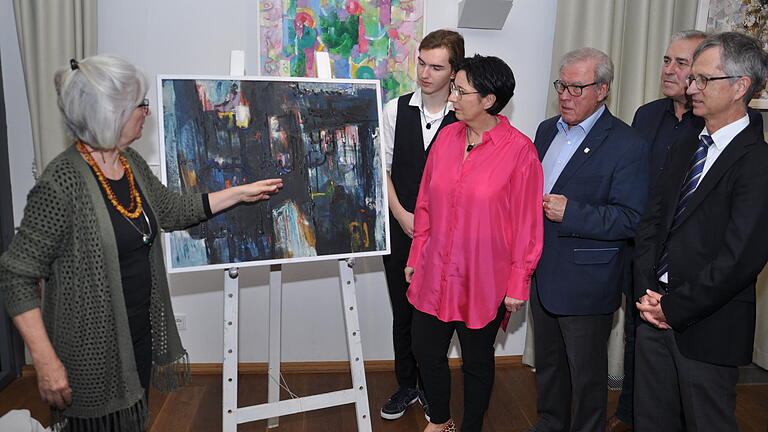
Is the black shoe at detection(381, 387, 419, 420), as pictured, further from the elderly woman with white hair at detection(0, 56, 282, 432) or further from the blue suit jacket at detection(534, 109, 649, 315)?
the elderly woman with white hair at detection(0, 56, 282, 432)

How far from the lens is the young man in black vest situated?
224cm

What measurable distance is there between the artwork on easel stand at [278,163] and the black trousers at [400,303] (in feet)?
0.89

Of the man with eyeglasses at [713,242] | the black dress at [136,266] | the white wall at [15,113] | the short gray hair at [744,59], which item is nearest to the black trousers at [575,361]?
the man with eyeglasses at [713,242]

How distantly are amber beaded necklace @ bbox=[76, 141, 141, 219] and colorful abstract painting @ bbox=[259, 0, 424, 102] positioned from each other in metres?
1.32

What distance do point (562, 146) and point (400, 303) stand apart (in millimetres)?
1015

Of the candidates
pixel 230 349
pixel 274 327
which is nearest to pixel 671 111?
pixel 274 327

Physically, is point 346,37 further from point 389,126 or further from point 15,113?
point 15,113

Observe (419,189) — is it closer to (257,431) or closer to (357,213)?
(357,213)

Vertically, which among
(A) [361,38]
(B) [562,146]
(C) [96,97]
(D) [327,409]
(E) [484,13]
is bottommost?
(D) [327,409]

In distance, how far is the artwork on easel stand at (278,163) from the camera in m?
1.95

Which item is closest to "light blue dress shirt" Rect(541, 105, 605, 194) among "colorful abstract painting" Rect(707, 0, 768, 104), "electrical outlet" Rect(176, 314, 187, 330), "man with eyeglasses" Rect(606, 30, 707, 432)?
"man with eyeglasses" Rect(606, 30, 707, 432)

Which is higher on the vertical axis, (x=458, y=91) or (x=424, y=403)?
(x=458, y=91)

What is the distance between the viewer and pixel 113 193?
1.49 m

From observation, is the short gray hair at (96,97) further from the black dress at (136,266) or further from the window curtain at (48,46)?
the window curtain at (48,46)
